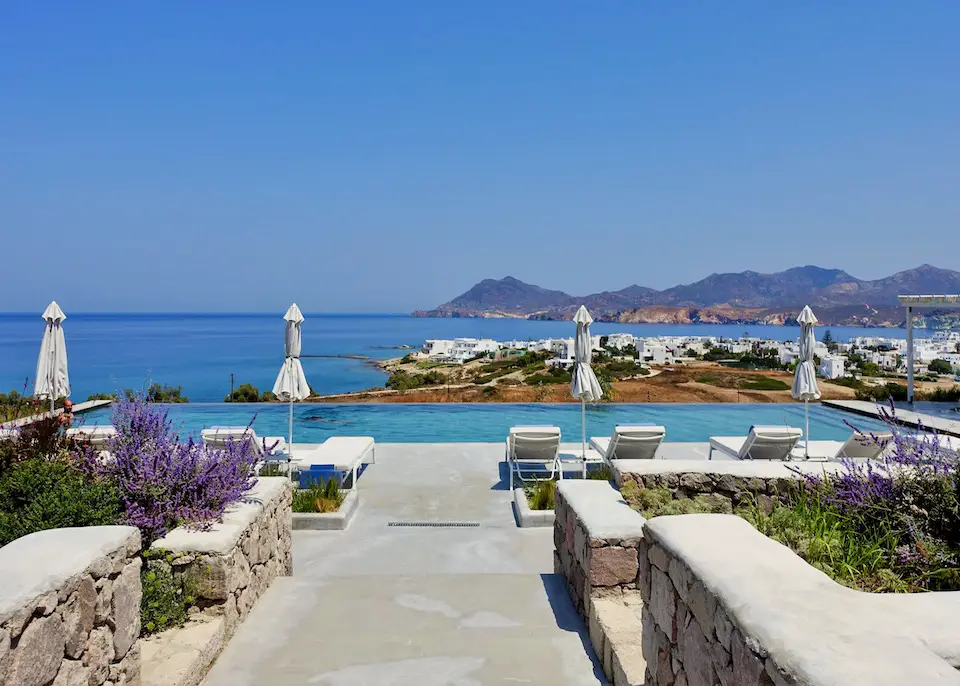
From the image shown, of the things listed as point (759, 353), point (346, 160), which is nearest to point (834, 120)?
point (759, 353)

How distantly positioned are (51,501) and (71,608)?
140 centimetres

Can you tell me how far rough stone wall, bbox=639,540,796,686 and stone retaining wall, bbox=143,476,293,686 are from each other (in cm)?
200

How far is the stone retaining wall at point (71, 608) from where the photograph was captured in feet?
6.09

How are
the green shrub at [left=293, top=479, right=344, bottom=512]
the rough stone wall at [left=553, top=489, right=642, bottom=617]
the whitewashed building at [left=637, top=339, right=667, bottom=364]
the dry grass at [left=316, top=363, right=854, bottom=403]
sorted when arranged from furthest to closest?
1. the whitewashed building at [left=637, top=339, right=667, bottom=364]
2. the dry grass at [left=316, top=363, right=854, bottom=403]
3. the green shrub at [left=293, top=479, right=344, bottom=512]
4. the rough stone wall at [left=553, top=489, right=642, bottom=617]

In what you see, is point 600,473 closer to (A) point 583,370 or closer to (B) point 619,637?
(A) point 583,370

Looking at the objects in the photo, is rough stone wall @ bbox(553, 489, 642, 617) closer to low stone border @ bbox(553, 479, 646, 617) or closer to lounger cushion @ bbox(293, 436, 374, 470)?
low stone border @ bbox(553, 479, 646, 617)

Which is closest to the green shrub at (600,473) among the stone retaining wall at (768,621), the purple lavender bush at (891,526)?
the purple lavender bush at (891,526)

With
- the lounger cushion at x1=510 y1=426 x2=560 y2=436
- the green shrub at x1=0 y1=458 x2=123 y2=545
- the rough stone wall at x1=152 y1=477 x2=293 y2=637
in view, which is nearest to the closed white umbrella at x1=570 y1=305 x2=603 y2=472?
the lounger cushion at x1=510 y1=426 x2=560 y2=436

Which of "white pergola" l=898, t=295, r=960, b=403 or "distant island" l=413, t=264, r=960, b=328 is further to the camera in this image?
"distant island" l=413, t=264, r=960, b=328

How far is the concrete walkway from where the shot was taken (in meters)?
3.11

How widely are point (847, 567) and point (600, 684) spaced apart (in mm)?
1223

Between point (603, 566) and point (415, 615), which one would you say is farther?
point (415, 615)

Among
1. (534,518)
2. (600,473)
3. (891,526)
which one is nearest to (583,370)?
(600,473)

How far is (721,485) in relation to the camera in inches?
194
